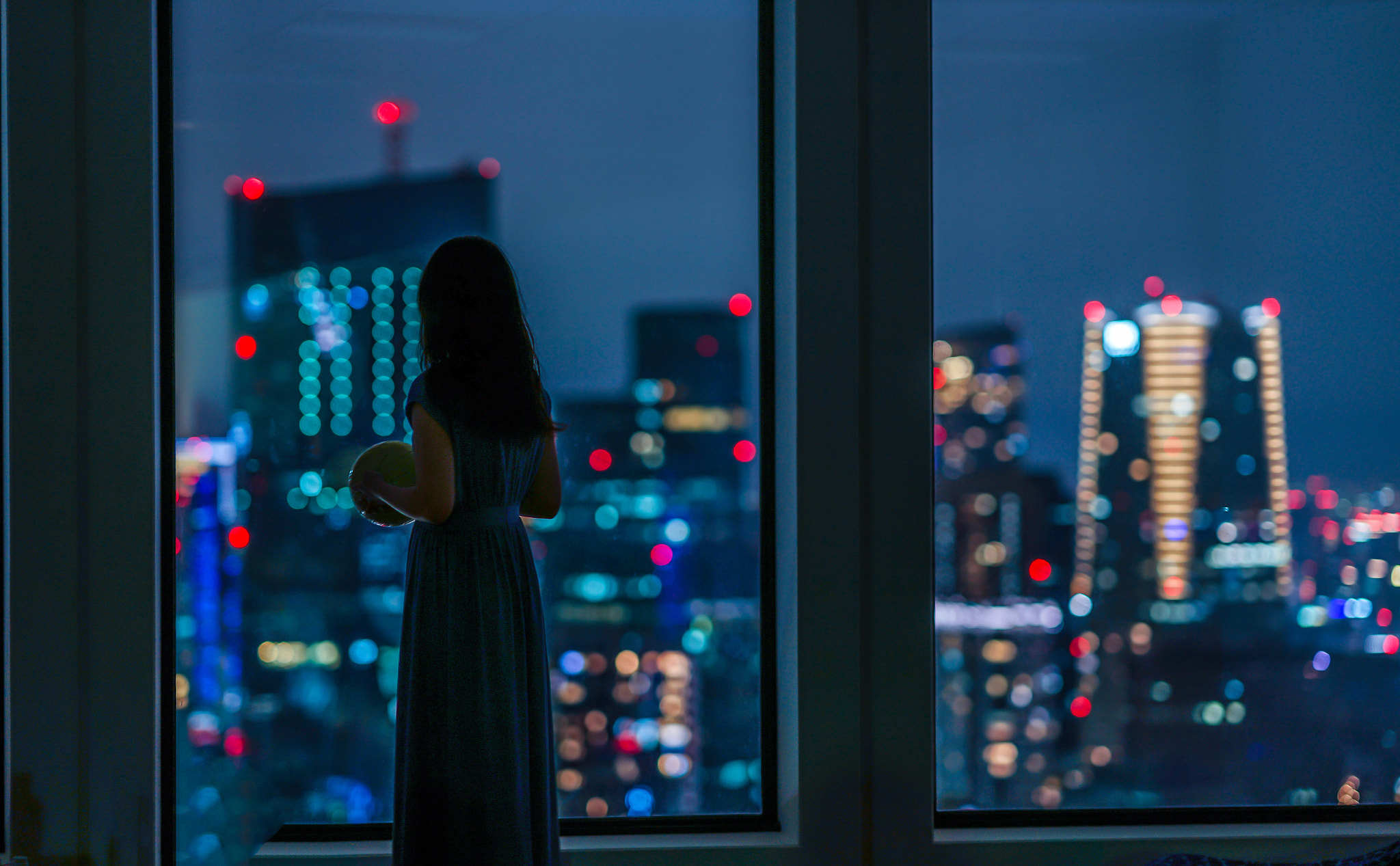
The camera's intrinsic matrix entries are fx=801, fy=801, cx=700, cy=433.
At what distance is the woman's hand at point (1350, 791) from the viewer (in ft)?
6.33

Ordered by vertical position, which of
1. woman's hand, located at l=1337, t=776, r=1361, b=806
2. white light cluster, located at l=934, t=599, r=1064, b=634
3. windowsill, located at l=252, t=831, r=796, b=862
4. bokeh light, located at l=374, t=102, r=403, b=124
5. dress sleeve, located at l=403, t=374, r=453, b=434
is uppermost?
bokeh light, located at l=374, t=102, r=403, b=124

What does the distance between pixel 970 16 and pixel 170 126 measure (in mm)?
1842

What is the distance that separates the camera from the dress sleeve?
133 centimetres

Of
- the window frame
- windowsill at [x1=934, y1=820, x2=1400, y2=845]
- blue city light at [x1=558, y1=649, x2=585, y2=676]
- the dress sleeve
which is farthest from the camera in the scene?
blue city light at [x1=558, y1=649, x2=585, y2=676]

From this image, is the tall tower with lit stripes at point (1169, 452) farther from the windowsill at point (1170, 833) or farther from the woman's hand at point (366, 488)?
the woman's hand at point (366, 488)

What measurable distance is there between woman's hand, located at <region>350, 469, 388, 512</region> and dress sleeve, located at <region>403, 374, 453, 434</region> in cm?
13

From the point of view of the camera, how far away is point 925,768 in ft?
5.65

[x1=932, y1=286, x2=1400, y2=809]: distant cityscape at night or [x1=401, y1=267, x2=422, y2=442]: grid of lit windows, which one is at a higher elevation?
[x1=401, y1=267, x2=422, y2=442]: grid of lit windows

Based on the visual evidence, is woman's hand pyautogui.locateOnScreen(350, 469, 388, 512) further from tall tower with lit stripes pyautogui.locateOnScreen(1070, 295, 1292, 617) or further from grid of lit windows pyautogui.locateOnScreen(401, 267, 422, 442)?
tall tower with lit stripes pyautogui.locateOnScreen(1070, 295, 1292, 617)

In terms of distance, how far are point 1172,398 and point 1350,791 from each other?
104cm

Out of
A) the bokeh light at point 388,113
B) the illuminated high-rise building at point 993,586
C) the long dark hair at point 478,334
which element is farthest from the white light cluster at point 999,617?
the bokeh light at point 388,113

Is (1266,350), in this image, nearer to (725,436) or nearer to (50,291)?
(725,436)

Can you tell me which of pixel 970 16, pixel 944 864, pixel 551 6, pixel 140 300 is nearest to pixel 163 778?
pixel 140 300

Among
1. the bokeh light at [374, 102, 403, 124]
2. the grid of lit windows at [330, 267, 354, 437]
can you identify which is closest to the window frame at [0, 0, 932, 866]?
the grid of lit windows at [330, 267, 354, 437]
